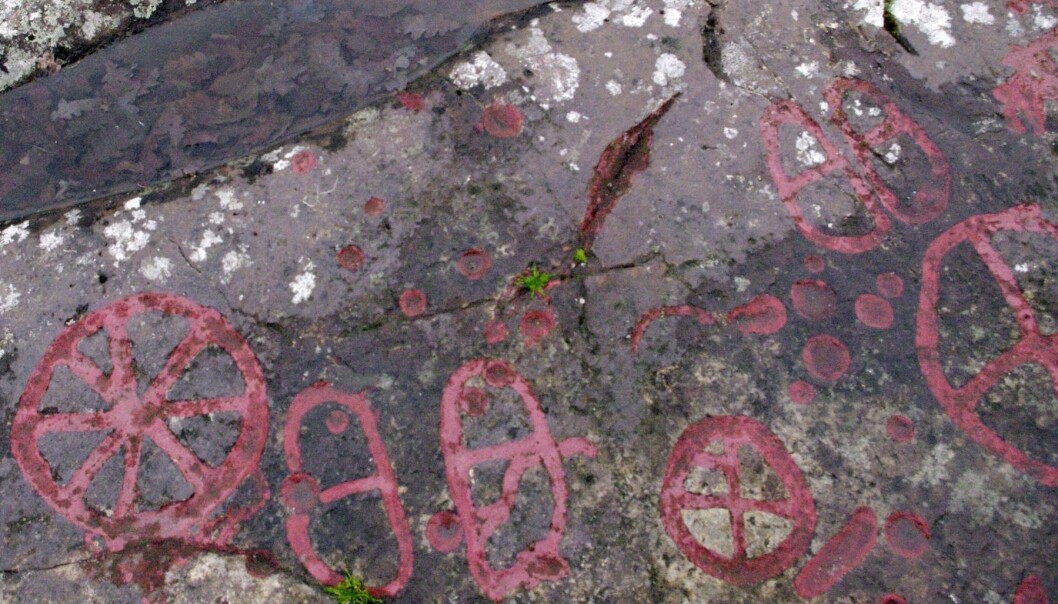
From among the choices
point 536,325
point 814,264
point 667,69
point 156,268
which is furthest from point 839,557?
point 156,268

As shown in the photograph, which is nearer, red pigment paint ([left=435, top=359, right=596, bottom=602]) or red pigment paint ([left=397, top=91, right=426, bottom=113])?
red pigment paint ([left=435, top=359, right=596, bottom=602])

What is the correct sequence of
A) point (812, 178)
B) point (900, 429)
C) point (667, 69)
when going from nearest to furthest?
1. point (900, 429)
2. point (812, 178)
3. point (667, 69)

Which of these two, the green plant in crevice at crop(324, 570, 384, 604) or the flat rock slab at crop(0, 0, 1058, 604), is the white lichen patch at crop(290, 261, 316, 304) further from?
the green plant in crevice at crop(324, 570, 384, 604)

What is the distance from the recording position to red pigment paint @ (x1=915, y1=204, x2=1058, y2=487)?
5.91 ft

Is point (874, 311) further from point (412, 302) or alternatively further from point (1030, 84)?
point (412, 302)

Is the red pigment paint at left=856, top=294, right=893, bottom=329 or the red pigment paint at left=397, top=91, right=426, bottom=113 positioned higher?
the red pigment paint at left=397, top=91, right=426, bottom=113

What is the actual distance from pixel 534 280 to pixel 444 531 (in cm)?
64

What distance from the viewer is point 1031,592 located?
171cm

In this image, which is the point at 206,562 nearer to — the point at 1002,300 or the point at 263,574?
the point at 263,574

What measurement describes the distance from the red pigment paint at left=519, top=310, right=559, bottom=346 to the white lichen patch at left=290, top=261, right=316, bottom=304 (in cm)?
54

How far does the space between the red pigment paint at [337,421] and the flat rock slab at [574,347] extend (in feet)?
0.07

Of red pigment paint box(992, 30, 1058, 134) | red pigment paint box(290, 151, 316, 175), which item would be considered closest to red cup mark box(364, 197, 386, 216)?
red pigment paint box(290, 151, 316, 175)

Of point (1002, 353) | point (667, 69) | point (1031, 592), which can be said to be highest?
point (667, 69)

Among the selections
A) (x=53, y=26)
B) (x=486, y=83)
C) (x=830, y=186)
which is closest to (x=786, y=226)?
(x=830, y=186)
